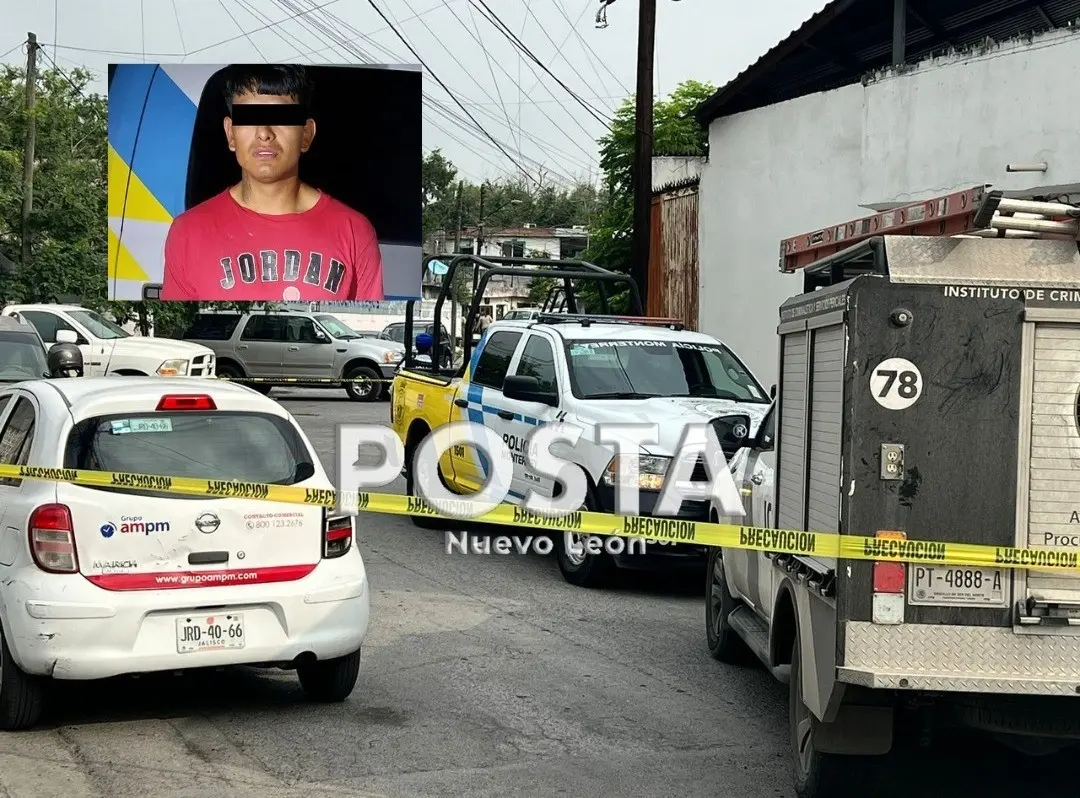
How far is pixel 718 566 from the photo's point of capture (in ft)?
26.3

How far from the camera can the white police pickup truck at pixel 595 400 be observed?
962cm

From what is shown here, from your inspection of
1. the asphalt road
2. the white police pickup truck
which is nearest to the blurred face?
the white police pickup truck

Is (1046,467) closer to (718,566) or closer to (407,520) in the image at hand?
(718,566)

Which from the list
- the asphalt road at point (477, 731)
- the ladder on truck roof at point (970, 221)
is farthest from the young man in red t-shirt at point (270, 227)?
the ladder on truck roof at point (970, 221)

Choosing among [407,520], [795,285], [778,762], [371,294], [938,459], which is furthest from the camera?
[371,294]

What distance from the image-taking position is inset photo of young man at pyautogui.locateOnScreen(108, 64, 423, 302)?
2409 centimetres

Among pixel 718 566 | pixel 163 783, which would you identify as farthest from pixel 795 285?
pixel 163 783

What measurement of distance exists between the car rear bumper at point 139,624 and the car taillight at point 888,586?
2776 millimetres

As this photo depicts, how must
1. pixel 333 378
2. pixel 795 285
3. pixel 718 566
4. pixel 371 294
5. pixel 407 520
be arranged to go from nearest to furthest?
pixel 718 566 < pixel 407 520 < pixel 795 285 < pixel 371 294 < pixel 333 378

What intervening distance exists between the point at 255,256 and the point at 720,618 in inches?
699

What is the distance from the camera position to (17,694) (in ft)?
19.9

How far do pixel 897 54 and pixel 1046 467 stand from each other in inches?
522

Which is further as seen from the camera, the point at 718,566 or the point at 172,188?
the point at 172,188

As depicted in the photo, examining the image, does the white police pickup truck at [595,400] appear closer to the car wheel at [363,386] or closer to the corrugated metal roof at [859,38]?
the corrugated metal roof at [859,38]
